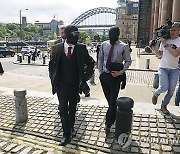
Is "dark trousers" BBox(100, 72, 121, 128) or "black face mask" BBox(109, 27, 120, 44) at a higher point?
"black face mask" BBox(109, 27, 120, 44)

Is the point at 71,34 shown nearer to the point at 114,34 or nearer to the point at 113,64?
the point at 114,34

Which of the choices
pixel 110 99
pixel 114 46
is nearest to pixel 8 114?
pixel 110 99

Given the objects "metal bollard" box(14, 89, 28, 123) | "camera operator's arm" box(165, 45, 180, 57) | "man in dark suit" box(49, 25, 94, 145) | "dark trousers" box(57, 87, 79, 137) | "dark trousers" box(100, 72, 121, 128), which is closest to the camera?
"man in dark suit" box(49, 25, 94, 145)

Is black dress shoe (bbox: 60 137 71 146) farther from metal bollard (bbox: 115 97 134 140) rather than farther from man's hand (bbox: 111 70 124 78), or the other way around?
man's hand (bbox: 111 70 124 78)

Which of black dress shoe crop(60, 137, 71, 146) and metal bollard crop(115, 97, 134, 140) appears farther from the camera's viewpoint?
black dress shoe crop(60, 137, 71, 146)

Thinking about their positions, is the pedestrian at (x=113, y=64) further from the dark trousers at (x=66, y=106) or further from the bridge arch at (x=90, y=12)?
the bridge arch at (x=90, y=12)

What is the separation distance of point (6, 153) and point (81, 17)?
19654cm

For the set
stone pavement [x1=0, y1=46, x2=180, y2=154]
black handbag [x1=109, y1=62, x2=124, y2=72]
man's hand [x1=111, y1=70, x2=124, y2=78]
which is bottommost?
stone pavement [x1=0, y1=46, x2=180, y2=154]

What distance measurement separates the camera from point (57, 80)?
3881mm

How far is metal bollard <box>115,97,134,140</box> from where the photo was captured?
12.1 ft

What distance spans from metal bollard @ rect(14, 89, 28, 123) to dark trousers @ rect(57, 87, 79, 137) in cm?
125

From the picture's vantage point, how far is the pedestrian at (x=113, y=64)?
4.04 m

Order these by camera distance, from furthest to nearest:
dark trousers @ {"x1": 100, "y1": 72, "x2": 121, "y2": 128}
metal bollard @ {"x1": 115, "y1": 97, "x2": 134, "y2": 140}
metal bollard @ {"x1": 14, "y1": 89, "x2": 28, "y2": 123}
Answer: metal bollard @ {"x1": 14, "y1": 89, "x2": 28, "y2": 123} → dark trousers @ {"x1": 100, "y1": 72, "x2": 121, "y2": 128} → metal bollard @ {"x1": 115, "y1": 97, "x2": 134, "y2": 140}

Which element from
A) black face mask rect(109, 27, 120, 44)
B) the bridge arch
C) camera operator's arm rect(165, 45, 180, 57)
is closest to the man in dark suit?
black face mask rect(109, 27, 120, 44)
